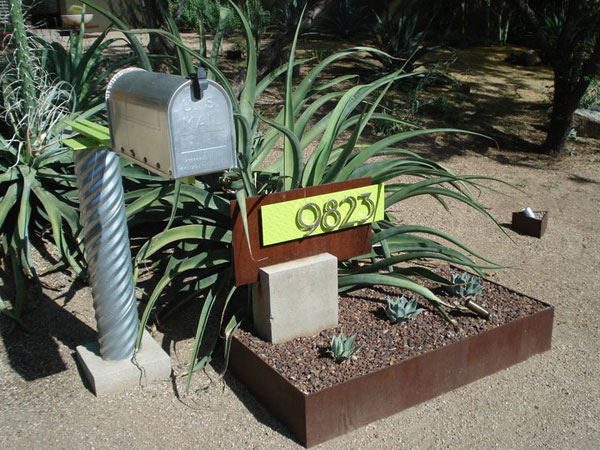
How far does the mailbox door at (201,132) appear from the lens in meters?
2.74

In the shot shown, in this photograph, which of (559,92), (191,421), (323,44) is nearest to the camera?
(191,421)

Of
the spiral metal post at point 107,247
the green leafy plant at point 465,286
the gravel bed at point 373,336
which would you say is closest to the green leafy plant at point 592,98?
the gravel bed at point 373,336

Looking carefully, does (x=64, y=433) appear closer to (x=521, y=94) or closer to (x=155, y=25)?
(x=155, y=25)

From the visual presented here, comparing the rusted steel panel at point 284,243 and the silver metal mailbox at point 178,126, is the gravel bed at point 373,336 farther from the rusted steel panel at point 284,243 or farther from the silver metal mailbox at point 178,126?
the silver metal mailbox at point 178,126

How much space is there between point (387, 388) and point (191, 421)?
965 millimetres

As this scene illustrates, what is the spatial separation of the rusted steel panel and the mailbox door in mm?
686

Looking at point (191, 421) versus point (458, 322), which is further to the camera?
point (458, 322)

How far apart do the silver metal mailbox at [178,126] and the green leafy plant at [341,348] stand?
1.13 meters

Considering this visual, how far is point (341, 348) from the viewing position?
349 cm

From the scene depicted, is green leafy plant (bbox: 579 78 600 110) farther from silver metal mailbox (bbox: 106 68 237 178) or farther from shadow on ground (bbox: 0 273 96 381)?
silver metal mailbox (bbox: 106 68 237 178)

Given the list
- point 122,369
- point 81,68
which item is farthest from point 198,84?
point 81,68

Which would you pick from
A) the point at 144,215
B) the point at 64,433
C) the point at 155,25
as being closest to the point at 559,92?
the point at 155,25

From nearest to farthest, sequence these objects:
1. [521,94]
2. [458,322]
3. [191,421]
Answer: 1. [191,421]
2. [458,322]
3. [521,94]

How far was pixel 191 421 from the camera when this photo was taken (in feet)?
11.2
